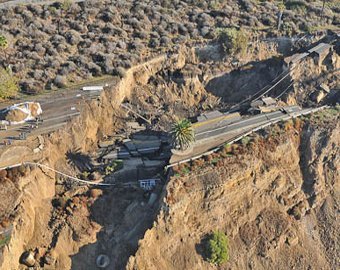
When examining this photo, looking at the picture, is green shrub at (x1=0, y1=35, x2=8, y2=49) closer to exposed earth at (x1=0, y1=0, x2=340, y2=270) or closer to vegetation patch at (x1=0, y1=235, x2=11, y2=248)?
exposed earth at (x1=0, y1=0, x2=340, y2=270)

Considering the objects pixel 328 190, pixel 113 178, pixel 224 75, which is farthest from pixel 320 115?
Result: pixel 113 178

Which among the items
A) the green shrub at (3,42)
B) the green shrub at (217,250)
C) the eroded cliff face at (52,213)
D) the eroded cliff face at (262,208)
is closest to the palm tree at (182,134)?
the eroded cliff face at (262,208)

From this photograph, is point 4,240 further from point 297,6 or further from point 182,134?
point 297,6

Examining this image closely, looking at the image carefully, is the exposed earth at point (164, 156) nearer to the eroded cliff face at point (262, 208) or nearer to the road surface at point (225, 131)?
the eroded cliff face at point (262, 208)

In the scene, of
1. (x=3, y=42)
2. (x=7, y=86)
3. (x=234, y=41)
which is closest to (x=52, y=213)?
(x=7, y=86)

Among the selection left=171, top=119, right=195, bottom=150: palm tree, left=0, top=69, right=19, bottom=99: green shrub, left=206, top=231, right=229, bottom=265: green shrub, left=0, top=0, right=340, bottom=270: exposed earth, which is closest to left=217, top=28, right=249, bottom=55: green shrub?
left=0, top=0, right=340, bottom=270: exposed earth

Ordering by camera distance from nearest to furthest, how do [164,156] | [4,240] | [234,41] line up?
[4,240], [164,156], [234,41]

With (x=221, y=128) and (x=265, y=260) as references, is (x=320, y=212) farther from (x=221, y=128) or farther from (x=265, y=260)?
(x=221, y=128)
